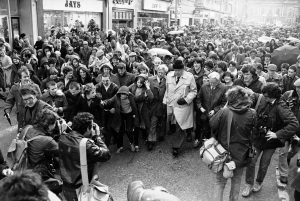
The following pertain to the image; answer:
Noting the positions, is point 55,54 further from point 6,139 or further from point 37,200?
point 37,200

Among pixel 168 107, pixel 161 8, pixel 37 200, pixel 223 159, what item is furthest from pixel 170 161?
pixel 161 8

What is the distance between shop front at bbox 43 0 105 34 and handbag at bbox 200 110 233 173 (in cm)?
1385

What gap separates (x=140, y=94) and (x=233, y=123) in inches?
→ 104

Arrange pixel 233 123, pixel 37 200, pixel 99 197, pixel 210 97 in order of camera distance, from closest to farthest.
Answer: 1. pixel 37 200
2. pixel 99 197
3. pixel 233 123
4. pixel 210 97

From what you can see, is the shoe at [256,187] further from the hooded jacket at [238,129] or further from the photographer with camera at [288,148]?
the hooded jacket at [238,129]

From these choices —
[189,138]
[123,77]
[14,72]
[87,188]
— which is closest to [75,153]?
[87,188]

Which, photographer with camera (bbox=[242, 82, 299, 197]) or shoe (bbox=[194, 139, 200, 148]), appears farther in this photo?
shoe (bbox=[194, 139, 200, 148])

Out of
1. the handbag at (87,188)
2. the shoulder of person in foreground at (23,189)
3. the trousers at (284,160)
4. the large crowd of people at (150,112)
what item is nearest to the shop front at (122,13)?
the large crowd of people at (150,112)

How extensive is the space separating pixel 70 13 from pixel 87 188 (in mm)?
17247

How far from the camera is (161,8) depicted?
32688 millimetres

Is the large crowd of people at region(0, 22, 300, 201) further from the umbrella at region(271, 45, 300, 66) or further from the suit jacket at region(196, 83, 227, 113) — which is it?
the umbrella at region(271, 45, 300, 66)

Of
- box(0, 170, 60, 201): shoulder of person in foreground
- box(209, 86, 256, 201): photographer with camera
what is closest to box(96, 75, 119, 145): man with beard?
box(209, 86, 256, 201): photographer with camera

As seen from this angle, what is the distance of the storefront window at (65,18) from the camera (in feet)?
55.8

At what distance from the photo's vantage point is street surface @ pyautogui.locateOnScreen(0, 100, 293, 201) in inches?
198
